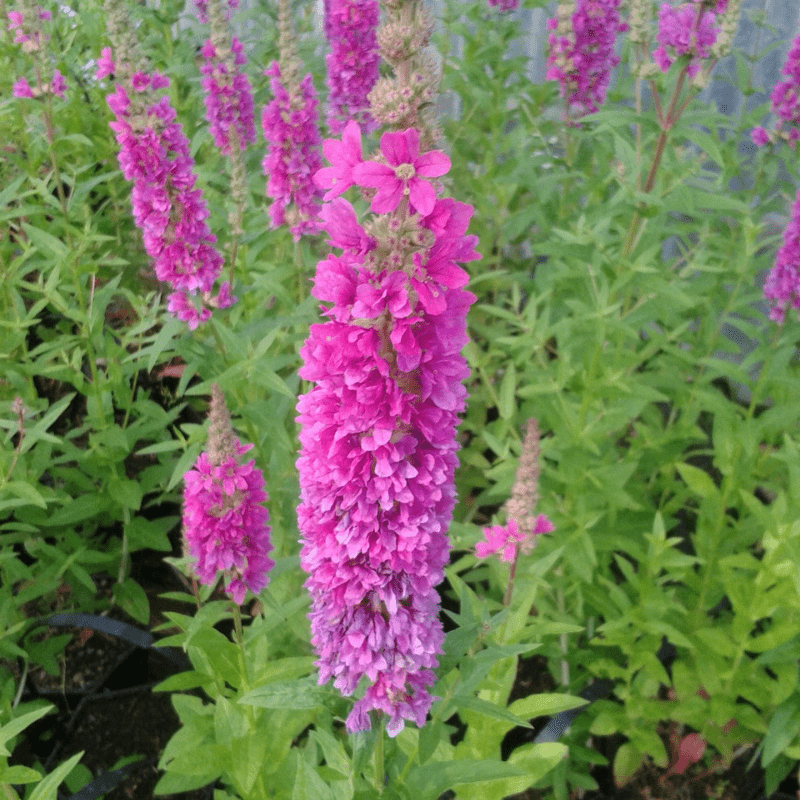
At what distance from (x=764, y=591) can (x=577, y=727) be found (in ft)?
3.42

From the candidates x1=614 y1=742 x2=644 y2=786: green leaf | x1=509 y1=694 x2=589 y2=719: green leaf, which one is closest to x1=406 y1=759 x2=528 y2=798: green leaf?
x1=509 y1=694 x2=589 y2=719: green leaf

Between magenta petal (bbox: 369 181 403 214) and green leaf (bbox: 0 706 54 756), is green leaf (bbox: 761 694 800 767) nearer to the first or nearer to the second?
green leaf (bbox: 0 706 54 756)

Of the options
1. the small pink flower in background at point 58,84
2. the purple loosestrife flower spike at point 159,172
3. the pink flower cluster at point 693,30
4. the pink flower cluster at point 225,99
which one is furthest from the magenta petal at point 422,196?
the small pink flower in background at point 58,84

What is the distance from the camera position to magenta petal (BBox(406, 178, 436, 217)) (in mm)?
1308

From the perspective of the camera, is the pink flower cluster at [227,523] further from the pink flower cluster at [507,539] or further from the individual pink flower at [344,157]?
the individual pink flower at [344,157]

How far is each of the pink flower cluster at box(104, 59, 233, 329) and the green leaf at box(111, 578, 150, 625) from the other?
1.62 m

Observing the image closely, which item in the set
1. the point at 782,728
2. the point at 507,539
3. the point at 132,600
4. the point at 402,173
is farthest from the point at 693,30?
the point at 132,600

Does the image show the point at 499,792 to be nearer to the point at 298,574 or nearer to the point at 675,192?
the point at 298,574

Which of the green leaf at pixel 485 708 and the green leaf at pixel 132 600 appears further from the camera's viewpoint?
the green leaf at pixel 132 600

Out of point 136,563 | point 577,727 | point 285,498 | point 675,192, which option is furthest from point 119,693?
point 675,192

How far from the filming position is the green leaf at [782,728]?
2.93 m

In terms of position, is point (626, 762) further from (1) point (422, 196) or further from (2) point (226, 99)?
(2) point (226, 99)

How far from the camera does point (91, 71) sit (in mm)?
5637

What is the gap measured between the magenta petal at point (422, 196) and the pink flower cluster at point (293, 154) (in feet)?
7.03
